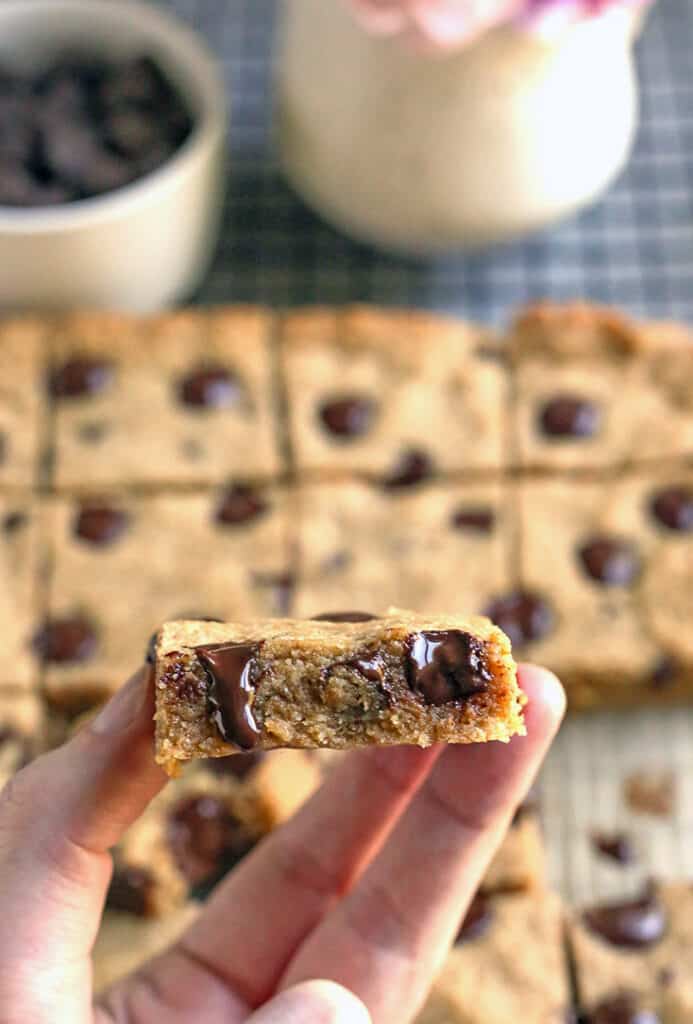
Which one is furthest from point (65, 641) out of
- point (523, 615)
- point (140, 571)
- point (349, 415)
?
point (523, 615)

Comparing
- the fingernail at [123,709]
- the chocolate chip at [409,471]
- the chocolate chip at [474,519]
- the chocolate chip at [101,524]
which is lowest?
the chocolate chip at [474,519]

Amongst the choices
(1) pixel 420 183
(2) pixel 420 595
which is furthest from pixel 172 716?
(1) pixel 420 183

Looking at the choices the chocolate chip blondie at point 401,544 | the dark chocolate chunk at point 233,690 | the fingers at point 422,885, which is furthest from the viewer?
the chocolate chip blondie at point 401,544

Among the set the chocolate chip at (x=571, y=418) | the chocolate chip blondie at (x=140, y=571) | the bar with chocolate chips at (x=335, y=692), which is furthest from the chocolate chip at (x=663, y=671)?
the bar with chocolate chips at (x=335, y=692)

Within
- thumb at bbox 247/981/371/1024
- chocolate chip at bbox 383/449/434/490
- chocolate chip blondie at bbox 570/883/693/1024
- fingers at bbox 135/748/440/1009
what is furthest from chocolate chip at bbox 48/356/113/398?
thumb at bbox 247/981/371/1024

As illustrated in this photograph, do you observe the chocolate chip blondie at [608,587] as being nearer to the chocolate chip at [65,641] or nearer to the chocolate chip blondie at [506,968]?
the chocolate chip blondie at [506,968]

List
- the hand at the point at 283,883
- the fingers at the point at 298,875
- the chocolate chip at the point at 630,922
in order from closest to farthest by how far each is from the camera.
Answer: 1. the hand at the point at 283,883
2. the fingers at the point at 298,875
3. the chocolate chip at the point at 630,922

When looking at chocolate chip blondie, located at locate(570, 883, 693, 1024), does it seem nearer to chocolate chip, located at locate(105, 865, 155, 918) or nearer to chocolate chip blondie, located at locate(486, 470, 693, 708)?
chocolate chip blondie, located at locate(486, 470, 693, 708)
